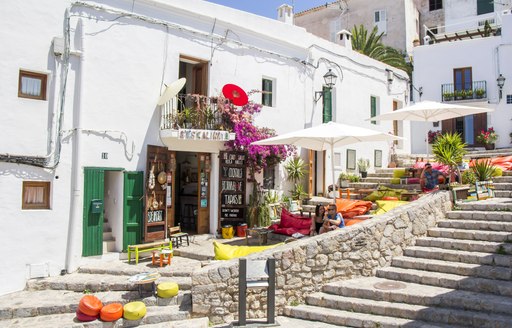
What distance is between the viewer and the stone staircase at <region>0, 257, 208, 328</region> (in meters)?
7.49

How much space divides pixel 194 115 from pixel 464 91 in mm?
18274

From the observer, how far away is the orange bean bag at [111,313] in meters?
7.36

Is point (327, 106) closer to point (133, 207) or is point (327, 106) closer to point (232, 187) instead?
point (232, 187)

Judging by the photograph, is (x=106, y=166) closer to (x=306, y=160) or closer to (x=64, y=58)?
(x=64, y=58)

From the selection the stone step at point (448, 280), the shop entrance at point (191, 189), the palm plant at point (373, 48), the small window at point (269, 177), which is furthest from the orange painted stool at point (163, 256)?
the palm plant at point (373, 48)

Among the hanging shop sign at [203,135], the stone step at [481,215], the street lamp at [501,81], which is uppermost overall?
the street lamp at [501,81]

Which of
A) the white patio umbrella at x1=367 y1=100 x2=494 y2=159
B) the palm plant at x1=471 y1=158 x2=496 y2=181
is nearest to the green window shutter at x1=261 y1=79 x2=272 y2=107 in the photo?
the white patio umbrella at x1=367 y1=100 x2=494 y2=159

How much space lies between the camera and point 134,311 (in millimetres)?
7367

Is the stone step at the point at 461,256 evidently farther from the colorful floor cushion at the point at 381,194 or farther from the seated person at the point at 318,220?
the colorful floor cushion at the point at 381,194

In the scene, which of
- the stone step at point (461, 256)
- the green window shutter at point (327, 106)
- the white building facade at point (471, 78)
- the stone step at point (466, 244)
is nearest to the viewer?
the stone step at point (461, 256)

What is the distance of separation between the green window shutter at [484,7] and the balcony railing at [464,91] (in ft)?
25.0

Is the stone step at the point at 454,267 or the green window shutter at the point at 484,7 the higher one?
the green window shutter at the point at 484,7

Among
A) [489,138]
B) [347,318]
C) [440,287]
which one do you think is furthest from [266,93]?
[489,138]

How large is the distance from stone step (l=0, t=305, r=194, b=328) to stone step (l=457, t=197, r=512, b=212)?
662cm
